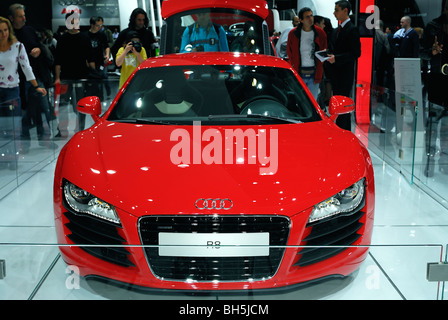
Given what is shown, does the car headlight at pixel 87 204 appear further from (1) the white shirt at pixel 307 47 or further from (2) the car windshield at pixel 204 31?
(1) the white shirt at pixel 307 47

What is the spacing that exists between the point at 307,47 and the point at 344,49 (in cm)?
75

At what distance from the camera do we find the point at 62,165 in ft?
8.80

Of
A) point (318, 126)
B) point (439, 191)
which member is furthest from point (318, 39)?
point (318, 126)

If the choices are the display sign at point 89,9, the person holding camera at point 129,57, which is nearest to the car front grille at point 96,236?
the person holding camera at point 129,57

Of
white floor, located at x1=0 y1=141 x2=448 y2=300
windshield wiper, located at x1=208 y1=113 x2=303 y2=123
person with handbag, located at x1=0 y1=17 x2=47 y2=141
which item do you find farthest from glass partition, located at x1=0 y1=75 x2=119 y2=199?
white floor, located at x1=0 y1=141 x2=448 y2=300

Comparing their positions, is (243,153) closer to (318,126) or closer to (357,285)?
(318,126)

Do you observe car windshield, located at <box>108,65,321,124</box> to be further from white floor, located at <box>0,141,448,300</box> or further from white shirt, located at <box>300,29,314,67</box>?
white shirt, located at <box>300,29,314,67</box>

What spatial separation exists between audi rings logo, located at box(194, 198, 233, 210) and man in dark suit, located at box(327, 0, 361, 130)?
15.3ft

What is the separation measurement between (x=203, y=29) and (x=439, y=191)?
3.20m

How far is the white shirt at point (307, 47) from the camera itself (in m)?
7.14

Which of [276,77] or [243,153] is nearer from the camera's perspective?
[243,153]

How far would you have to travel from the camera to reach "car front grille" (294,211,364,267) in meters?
2.18

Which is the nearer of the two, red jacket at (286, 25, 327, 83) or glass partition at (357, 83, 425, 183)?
glass partition at (357, 83, 425, 183)

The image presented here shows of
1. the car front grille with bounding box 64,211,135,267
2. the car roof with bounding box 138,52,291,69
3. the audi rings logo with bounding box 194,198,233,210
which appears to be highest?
the car roof with bounding box 138,52,291,69
